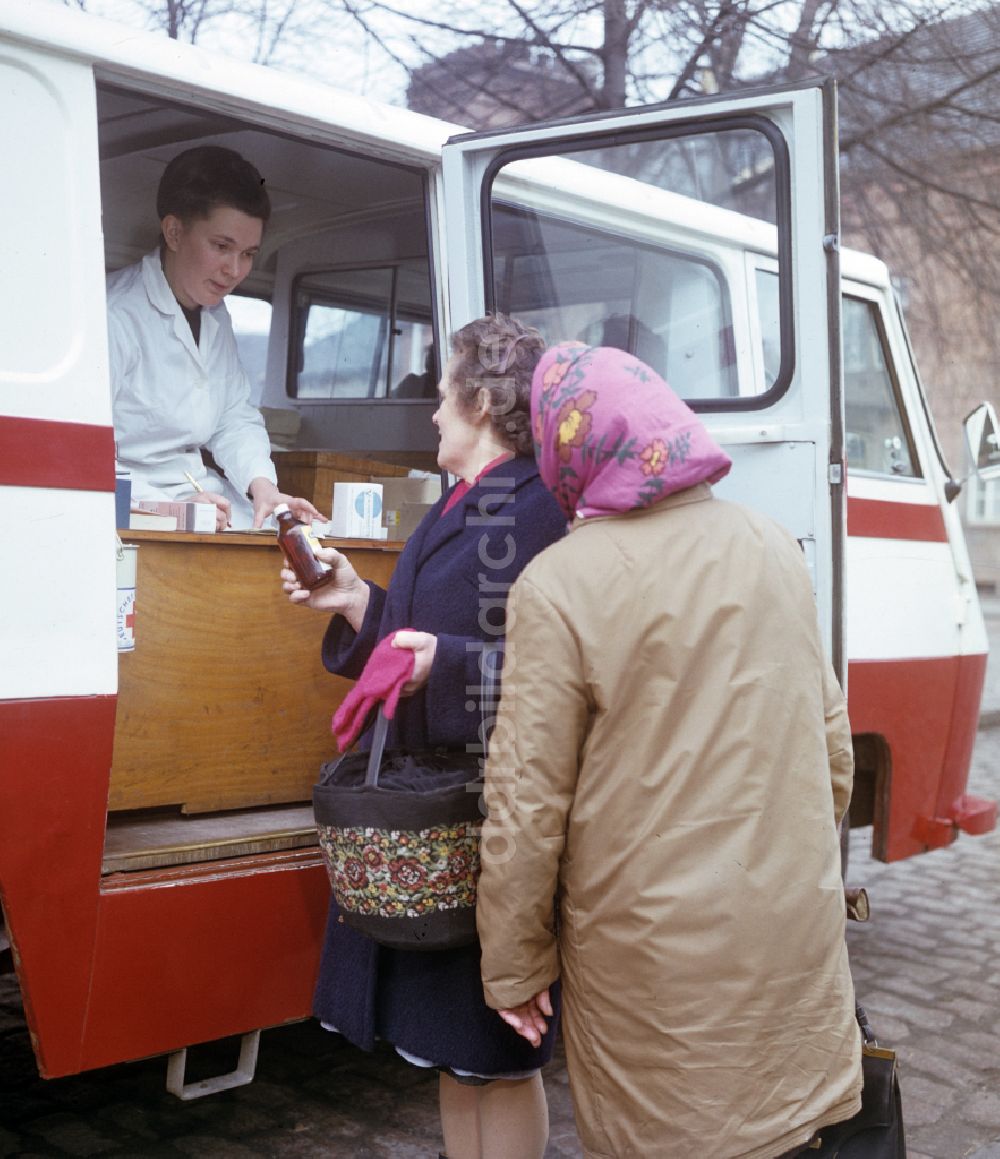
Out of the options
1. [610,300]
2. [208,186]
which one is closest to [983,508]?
[610,300]

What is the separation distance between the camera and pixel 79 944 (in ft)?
8.72

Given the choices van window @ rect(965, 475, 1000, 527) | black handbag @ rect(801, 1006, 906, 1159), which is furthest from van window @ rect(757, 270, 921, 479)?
van window @ rect(965, 475, 1000, 527)

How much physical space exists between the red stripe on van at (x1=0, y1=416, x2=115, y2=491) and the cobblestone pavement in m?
1.70

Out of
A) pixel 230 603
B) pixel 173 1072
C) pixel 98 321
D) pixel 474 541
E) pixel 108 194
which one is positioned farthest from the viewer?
pixel 108 194

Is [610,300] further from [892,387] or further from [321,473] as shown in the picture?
[892,387]

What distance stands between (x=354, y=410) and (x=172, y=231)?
61.2 inches

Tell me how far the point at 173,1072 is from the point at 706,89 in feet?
22.5

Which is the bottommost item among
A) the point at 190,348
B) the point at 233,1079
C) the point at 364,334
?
the point at 233,1079

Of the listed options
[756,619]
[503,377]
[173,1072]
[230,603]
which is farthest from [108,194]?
[756,619]

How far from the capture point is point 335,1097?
3.70 meters

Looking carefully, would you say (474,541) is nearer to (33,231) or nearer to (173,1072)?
(33,231)

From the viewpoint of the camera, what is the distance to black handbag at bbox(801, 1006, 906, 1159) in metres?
2.25

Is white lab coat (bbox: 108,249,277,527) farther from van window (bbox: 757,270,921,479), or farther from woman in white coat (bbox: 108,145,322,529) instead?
van window (bbox: 757,270,921,479)

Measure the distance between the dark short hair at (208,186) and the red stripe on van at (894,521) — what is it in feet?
6.98
